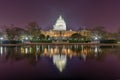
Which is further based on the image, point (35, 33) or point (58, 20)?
point (58, 20)

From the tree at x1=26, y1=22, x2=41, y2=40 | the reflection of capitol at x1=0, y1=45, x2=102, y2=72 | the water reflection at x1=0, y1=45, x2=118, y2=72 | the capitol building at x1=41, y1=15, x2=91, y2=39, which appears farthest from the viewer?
the capitol building at x1=41, y1=15, x2=91, y2=39

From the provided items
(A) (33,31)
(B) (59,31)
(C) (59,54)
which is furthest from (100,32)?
(C) (59,54)

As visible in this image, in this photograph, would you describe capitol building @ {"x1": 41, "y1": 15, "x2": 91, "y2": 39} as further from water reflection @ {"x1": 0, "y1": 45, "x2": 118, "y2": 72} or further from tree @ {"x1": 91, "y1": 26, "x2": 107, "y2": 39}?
water reflection @ {"x1": 0, "y1": 45, "x2": 118, "y2": 72}

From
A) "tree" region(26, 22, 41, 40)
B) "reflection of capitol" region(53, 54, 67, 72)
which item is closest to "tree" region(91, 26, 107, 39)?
"tree" region(26, 22, 41, 40)

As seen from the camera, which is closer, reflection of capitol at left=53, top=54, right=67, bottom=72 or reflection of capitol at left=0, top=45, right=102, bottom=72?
reflection of capitol at left=53, top=54, right=67, bottom=72

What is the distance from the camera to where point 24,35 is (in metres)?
79.7

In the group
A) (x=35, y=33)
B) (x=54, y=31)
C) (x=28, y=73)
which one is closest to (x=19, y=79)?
(x=28, y=73)

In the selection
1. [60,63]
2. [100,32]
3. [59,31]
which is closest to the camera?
[60,63]

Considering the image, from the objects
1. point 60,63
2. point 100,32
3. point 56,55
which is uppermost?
point 100,32

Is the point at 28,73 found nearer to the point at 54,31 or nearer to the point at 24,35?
the point at 24,35

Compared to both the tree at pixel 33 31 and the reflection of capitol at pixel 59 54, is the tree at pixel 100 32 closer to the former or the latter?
the tree at pixel 33 31

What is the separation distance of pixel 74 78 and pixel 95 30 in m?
69.6

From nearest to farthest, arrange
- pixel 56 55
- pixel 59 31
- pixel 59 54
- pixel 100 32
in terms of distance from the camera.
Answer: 1. pixel 56 55
2. pixel 59 54
3. pixel 100 32
4. pixel 59 31

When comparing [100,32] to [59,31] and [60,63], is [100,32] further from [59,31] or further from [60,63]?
[60,63]
